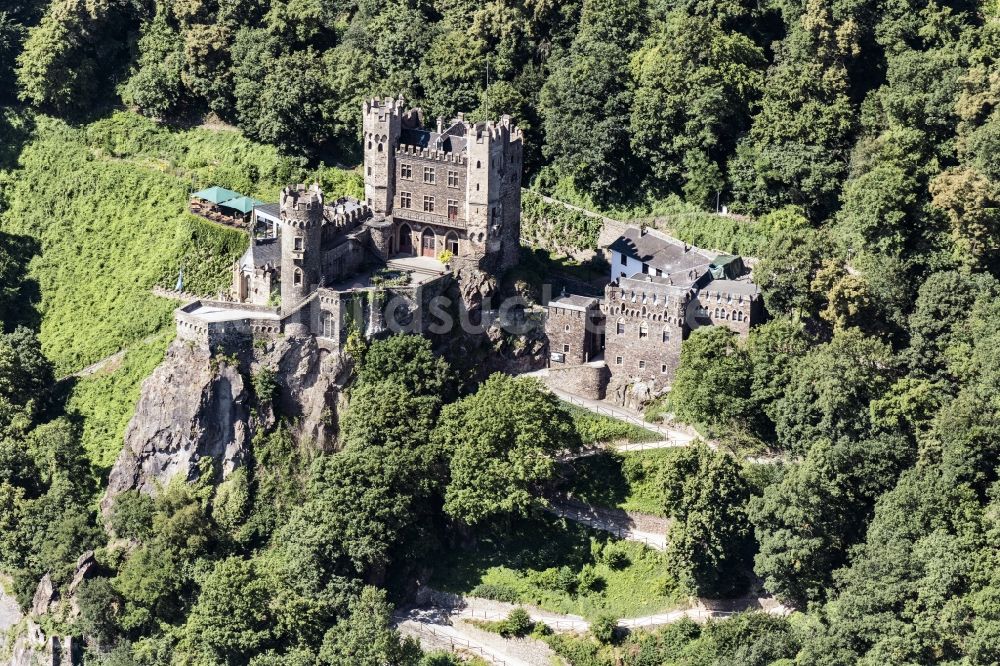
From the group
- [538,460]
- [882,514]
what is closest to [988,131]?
[882,514]

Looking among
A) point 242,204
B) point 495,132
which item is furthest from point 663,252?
point 242,204

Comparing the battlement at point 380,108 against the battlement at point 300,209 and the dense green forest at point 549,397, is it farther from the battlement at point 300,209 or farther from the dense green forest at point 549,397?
the dense green forest at point 549,397

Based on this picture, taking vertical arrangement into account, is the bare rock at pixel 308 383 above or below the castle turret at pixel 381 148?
below

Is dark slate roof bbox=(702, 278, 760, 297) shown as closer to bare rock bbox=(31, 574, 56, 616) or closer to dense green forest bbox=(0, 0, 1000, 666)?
dense green forest bbox=(0, 0, 1000, 666)

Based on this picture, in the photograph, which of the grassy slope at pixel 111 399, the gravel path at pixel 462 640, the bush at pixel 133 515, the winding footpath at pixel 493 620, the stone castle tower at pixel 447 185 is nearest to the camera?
the winding footpath at pixel 493 620

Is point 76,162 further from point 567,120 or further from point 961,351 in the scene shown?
point 961,351

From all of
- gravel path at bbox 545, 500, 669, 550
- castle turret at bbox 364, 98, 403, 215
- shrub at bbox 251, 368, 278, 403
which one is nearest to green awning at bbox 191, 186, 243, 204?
castle turret at bbox 364, 98, 403, 215

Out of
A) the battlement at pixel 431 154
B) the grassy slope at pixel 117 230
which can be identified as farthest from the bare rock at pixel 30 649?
the battlement at pixel 431 154
